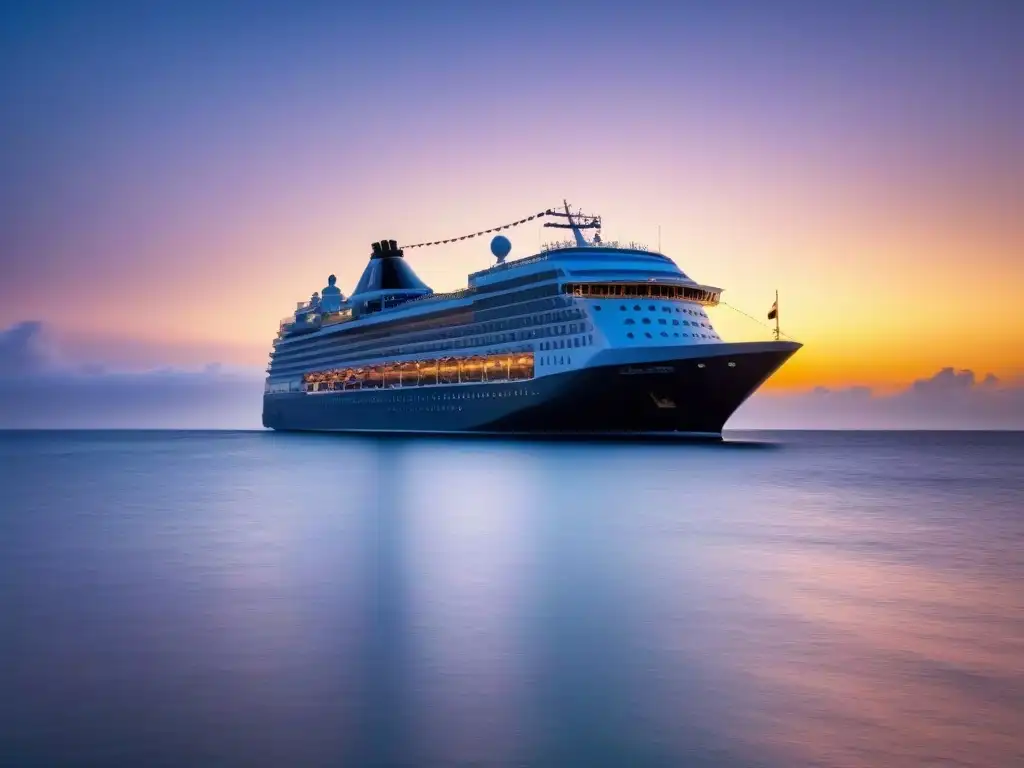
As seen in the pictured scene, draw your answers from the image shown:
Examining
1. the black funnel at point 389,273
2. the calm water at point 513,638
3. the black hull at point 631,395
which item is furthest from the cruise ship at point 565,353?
the calm water at point 513,638

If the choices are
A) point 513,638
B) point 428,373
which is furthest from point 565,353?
point 513,638

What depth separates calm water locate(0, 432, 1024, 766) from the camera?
895cm

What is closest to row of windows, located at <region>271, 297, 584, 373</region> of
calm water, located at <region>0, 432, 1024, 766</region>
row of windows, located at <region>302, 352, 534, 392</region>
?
row of windows, located at <region>302, 352, 534, 392</region>

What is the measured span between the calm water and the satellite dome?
65.7m

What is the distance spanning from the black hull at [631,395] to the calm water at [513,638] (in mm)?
33339

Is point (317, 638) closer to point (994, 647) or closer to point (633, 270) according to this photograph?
point (994, 647)

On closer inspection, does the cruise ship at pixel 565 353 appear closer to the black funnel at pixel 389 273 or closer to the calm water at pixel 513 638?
the black funnel at pixel 389 273

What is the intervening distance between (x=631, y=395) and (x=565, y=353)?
274 inches

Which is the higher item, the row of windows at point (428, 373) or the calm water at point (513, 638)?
the row of windows at point (428, 373)

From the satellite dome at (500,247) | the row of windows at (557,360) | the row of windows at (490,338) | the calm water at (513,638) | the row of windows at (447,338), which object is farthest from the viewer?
the satellite dome at (500,247)

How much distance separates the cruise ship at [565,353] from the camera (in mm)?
66562

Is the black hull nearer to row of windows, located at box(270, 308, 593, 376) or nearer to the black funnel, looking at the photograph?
row of windows, located at box(270, 308, 593, 376)

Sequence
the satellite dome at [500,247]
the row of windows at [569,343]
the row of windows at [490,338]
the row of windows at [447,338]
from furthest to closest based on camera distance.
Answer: the satellite dome at [500,247]
the row of windows at [447,338]
the row of windows at [490,338]
the row of windows at [569,343]

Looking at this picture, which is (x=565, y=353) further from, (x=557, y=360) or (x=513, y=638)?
(x=513, y=638)
